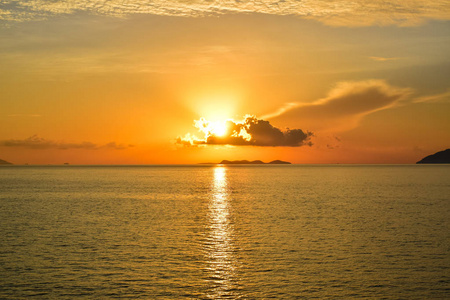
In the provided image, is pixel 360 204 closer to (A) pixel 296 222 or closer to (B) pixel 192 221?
(A) pixel 296 222

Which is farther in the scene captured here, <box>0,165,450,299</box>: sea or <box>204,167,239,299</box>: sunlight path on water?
<box>0,165,450,299</box>: sea

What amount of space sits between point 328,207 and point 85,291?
5682 cm

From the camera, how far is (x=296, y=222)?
5722cm

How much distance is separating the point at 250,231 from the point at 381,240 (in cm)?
1441

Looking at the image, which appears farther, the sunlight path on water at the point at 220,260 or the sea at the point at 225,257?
the sea at the point at 225,257

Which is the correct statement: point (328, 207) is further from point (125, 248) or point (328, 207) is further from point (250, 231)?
point (125, 248)

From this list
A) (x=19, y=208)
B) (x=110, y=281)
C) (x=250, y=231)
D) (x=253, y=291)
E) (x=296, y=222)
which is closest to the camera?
(x=253, y=291)

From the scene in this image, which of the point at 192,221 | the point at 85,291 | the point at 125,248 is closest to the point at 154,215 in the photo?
the point at 192,221

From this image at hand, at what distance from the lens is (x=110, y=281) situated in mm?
29422

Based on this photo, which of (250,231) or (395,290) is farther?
(250,231)

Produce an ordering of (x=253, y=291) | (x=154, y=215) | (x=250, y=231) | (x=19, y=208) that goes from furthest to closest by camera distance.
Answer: (x=19, y=208), (x=154, y=215), (x=250, y=231), (x=253, y=291)

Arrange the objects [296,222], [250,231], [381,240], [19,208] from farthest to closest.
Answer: [19,208] → [296,222] → [250,231] → [381,240]

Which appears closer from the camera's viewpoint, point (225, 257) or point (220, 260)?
point (220, 260)

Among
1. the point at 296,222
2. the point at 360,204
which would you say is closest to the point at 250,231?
the point at 296,222
